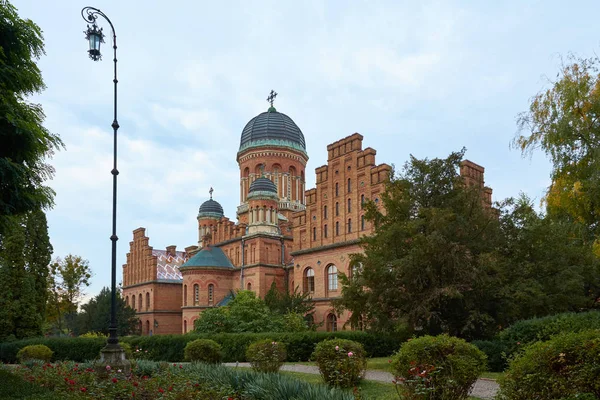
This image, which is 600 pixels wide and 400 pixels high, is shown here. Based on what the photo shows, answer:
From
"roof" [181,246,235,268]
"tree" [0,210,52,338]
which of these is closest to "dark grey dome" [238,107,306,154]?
"roof" [181,246,235,268]

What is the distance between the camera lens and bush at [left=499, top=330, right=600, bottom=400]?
7.01 meters

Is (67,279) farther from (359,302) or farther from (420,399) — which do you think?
(420,399)

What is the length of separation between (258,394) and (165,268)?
51.4 meters

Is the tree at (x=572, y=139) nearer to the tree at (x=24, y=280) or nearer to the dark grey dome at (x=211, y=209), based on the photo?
the tree at (x=24, y=280)

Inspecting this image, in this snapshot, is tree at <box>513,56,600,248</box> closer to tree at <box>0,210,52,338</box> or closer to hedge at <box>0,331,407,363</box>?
hedge at <box>0,331,407,363</box>

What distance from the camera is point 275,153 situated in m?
56.3

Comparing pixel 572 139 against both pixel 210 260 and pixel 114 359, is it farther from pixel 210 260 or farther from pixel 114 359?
pixel 210 260

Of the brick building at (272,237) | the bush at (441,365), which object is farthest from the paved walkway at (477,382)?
the brick building at (272,237)

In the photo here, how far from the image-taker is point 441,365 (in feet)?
37.5

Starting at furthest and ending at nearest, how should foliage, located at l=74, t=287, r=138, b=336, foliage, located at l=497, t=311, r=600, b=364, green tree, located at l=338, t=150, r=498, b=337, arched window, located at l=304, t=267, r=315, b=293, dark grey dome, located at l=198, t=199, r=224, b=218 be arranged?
dark grey dome, located at l=198, t=199, r=224, b=218 → foliage, located at l=74, t=287, r=138, b=336 → arched window, located at l=304, t=267, r=315, b=293 → green tree, located at l=338, t=150, r=498, b=337 → foliage, located at l=497, t=311, r=600, b=364

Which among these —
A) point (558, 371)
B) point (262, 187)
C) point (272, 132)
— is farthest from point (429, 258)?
point (272, 132)

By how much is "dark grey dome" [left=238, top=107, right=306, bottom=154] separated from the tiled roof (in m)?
14.7

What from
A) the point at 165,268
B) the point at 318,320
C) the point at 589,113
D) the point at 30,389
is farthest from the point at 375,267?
the point at 165,268

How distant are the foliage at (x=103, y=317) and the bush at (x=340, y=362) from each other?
4188 centimetres
